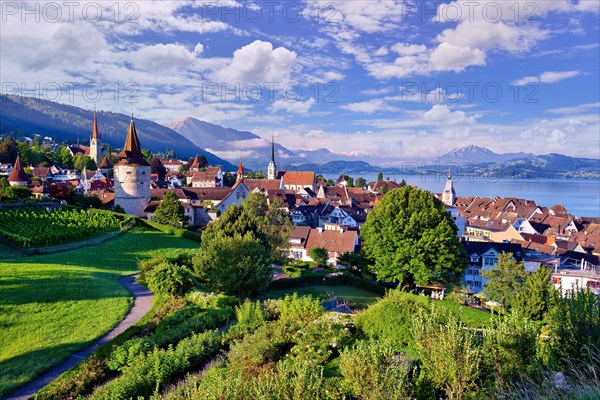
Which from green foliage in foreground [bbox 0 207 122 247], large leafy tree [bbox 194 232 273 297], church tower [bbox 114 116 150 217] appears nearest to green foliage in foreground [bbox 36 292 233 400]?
large leafy tree [bbox 194 232 273 297]

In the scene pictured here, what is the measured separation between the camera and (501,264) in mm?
31812

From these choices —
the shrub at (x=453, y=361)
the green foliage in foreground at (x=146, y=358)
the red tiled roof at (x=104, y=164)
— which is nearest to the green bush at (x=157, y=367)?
the green foliage in foreground at (x=146, y=358)

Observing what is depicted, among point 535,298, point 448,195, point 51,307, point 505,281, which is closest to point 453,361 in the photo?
point 51,307

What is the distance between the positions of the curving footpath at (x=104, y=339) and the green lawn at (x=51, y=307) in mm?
270

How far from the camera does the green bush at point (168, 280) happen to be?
24.1m

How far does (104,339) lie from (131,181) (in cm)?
4163

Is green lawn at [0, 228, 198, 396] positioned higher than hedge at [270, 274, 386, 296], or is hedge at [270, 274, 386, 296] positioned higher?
green lawn at [0, 228, 198, 396]

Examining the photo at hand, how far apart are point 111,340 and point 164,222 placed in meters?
34.3

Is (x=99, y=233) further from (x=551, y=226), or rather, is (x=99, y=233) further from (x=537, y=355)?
(x=551, y=226)

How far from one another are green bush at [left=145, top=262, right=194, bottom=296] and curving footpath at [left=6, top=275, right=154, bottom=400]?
876 millimetres

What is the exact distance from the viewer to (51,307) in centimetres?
2008

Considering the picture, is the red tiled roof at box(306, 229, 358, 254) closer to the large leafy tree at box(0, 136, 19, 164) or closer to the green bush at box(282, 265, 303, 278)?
the green bush at box(282, 265, 303, 278)

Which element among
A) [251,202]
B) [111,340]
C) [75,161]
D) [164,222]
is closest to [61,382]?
[111,340]

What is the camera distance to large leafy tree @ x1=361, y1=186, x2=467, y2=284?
3103 centimetres
